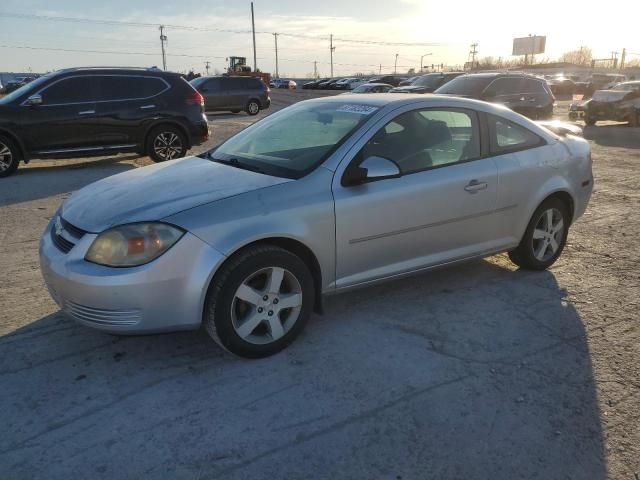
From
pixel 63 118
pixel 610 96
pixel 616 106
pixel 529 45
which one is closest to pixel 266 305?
pixel 63 118

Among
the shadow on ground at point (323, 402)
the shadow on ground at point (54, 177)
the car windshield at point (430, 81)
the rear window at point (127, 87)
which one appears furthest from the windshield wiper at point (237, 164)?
the car windshield at point (430, 81)

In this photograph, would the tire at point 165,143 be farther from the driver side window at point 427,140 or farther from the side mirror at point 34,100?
the driver side window at point 427,140

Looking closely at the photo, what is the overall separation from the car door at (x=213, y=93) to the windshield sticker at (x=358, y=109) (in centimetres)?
1962

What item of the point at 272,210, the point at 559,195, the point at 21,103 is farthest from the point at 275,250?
the point at 21,103

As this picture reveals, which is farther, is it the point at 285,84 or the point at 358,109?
the point at 285,84

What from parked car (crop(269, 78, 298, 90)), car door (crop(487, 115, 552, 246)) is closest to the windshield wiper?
car door (crop(487, 115, 552, 246))

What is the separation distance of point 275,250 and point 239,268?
25 centimetres

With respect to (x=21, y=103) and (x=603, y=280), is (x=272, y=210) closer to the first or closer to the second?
(x=603, y=280)

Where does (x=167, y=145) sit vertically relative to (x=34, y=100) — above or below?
below

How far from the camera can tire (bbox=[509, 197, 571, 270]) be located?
4586 mm

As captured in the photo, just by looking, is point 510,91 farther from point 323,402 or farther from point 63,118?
point 323,402

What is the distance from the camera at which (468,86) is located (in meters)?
12.4

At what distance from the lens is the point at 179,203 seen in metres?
3.12

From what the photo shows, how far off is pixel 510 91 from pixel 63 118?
9569mm
